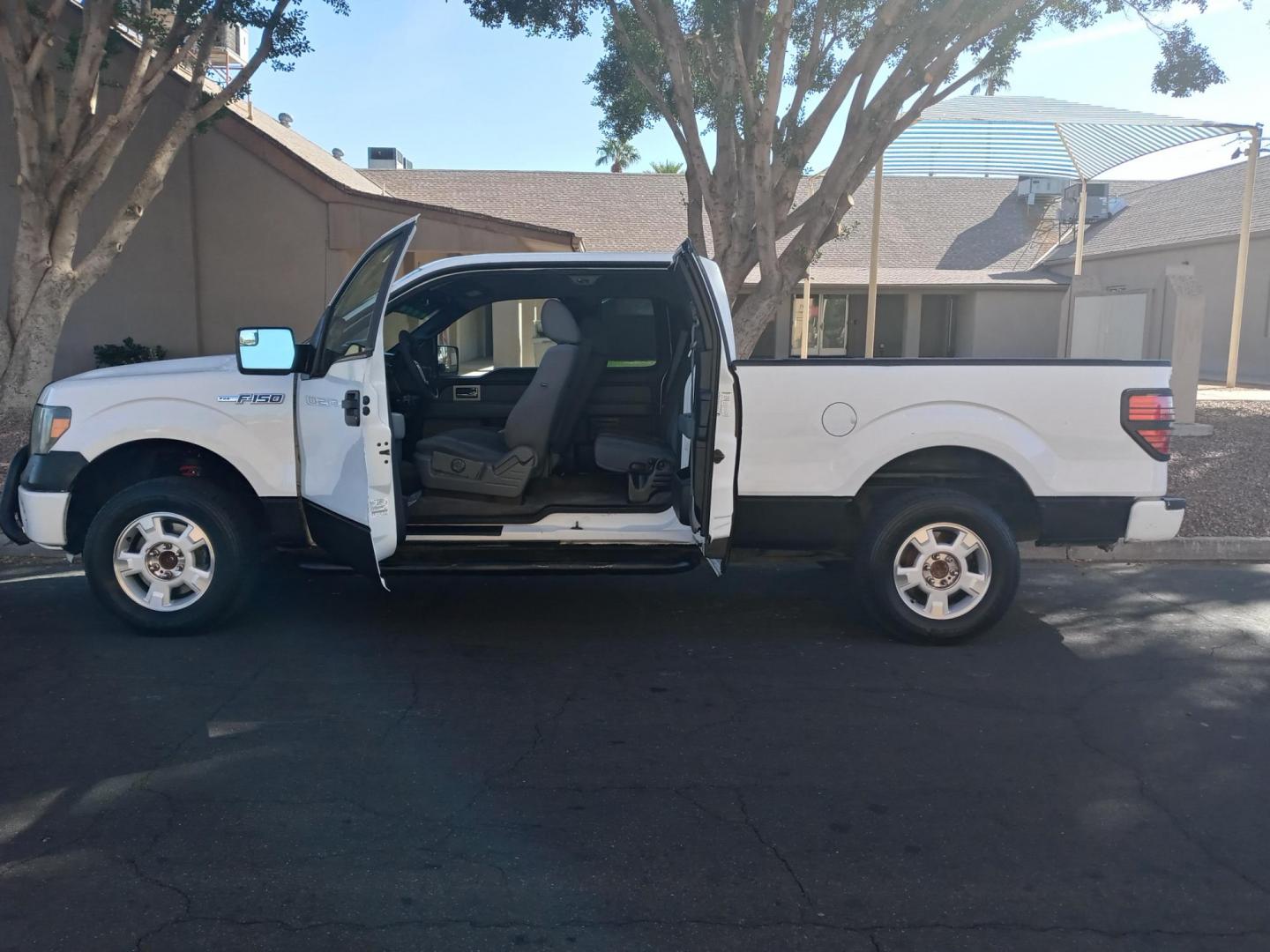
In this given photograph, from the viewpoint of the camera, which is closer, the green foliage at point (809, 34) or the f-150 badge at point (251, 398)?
the f-150 badge at point (251, 398)

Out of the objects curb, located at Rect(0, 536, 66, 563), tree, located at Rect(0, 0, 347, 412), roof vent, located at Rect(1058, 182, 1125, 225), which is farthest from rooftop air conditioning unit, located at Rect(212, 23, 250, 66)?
roof vent, located at Rect(1058, 182, 1125, 225)

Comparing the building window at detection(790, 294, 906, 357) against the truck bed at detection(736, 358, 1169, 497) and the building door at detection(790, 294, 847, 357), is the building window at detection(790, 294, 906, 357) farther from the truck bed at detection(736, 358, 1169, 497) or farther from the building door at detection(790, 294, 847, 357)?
the truck bed at detection(736, 358, 1169, 497)

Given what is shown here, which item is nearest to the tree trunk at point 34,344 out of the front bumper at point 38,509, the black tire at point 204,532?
the front bumper at point 38,509

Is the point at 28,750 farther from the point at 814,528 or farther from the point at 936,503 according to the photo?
the point at 936,503

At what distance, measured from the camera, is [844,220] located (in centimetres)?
2538

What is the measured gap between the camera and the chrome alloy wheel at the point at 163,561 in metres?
5.43

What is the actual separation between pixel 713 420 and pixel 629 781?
73.7 inches

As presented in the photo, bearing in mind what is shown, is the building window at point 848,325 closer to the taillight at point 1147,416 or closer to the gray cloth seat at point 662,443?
the gray cloth seat at point 662,443

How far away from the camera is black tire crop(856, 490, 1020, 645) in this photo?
545cm

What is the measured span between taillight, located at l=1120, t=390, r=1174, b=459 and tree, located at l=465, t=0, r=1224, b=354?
5.20 m

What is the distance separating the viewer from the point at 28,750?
4.17m

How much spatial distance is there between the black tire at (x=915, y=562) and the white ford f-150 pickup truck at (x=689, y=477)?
0.03ft

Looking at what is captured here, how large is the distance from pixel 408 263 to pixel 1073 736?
16003 millimetres

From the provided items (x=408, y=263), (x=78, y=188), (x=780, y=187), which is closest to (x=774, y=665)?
(x=780, y=187)
